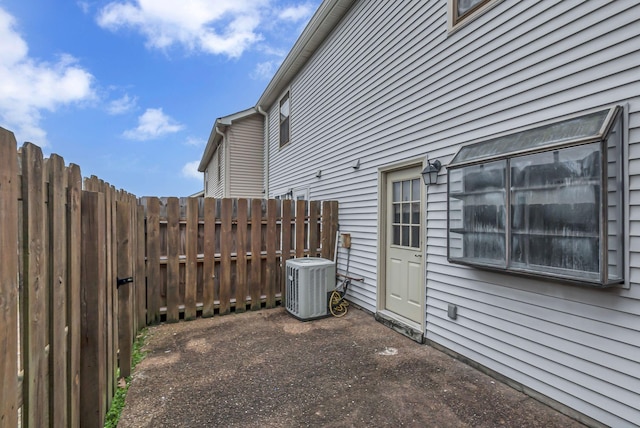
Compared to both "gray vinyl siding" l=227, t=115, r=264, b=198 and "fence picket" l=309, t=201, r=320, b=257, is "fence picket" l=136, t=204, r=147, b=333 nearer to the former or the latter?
"fence picket" l=309, t=201, r=320, b=257

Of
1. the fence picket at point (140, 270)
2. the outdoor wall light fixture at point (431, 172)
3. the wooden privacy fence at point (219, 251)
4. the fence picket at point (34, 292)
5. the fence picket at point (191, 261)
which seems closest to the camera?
the fence picket at point (34, 292)

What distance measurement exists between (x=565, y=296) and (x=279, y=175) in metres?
7.87

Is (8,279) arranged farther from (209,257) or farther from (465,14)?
(465,14)

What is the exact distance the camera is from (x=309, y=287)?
15.5ft

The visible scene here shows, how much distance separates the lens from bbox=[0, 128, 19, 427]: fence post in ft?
3.45

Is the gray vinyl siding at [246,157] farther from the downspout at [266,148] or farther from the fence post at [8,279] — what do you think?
the fence post at [8,279]

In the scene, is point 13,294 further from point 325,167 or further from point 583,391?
point 325,167

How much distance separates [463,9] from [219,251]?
4.54 metres

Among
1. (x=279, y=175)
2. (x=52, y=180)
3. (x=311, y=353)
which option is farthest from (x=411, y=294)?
(x=279, y=175)

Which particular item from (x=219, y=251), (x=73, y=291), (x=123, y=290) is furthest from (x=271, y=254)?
(x=73, y=291)

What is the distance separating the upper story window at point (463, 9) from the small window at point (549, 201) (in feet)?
4.68

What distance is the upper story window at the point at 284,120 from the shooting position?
8828 millimetres

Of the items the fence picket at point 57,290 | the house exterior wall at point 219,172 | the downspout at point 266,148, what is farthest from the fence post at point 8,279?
the house exterior wall at point 219,172

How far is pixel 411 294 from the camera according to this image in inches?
168
